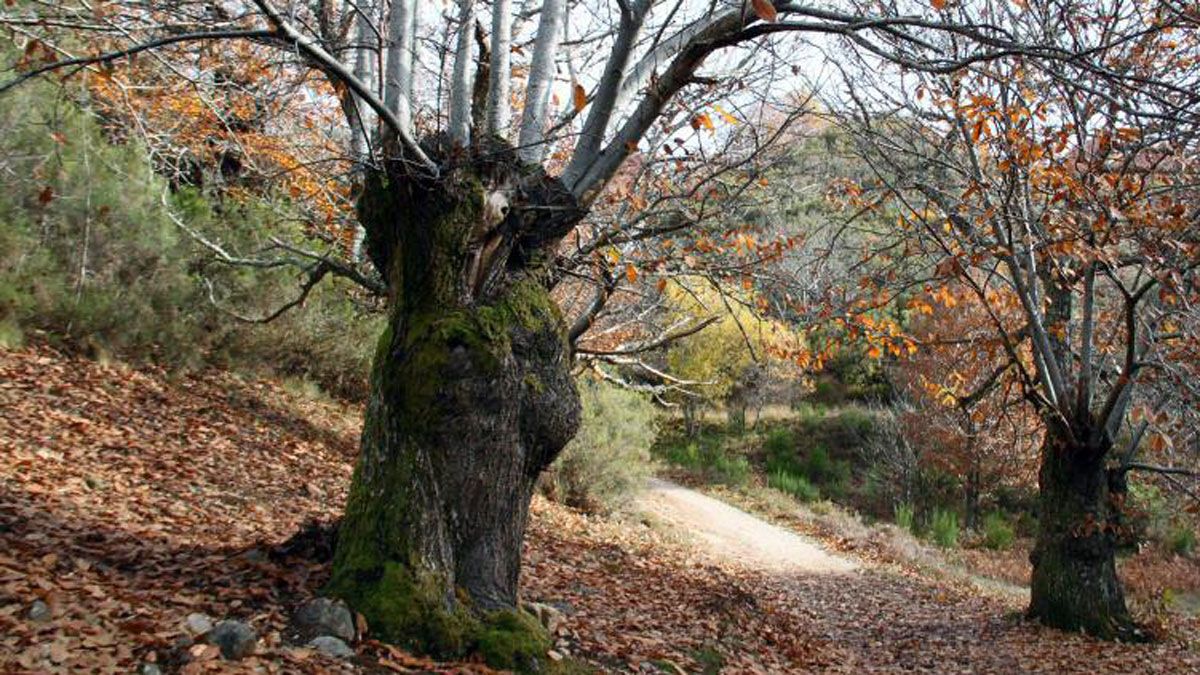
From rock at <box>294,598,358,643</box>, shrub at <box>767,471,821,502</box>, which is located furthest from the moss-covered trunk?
shrub at <box>767,471,821,502</box>

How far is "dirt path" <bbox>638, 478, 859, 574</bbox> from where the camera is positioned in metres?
13.0

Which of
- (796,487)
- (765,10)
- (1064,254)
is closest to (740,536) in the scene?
(796,487)

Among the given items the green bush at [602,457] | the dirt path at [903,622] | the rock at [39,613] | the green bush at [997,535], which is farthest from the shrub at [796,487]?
the rock at [39,613]

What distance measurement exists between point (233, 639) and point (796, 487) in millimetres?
20040

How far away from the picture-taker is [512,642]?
4.06 metres

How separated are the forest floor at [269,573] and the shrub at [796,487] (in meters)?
8.62

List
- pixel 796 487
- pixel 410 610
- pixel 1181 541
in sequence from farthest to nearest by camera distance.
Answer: pixel 796 487
pixel 1181 541
pixel 410 610

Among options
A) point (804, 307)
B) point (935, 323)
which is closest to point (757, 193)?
point (804, 307)

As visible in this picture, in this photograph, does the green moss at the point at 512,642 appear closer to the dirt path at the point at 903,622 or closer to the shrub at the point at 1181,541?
the dirt path at the point at 903,622

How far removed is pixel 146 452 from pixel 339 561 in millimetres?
3840

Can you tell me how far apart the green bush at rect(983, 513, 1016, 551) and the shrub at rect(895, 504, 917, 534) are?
147 cm

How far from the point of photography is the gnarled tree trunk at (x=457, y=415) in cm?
406

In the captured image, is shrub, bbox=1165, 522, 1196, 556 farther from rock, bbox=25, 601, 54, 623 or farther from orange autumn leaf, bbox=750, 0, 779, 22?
rock, bbox=25, 601, 54, 623

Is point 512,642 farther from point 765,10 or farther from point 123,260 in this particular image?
point 123,260
